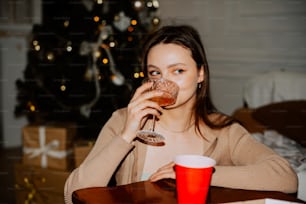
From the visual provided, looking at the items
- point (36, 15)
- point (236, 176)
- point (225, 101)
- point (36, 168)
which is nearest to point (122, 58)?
point (36, 168)

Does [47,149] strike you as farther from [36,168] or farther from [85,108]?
[85,108]

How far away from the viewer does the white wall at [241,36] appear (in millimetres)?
3314

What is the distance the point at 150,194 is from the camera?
946 mm

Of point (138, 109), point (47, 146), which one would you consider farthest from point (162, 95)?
point (47, 146)

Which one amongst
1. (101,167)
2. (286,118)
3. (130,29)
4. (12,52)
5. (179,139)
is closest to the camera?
(101,167)

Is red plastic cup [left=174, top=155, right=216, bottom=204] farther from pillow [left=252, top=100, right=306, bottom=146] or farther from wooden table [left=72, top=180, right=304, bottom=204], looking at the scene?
pillow [left=252, top=100, right=306, bottom=146]

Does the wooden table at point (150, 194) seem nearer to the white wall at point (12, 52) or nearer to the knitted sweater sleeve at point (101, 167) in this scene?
the knitted sweater sleeve at point (101, 167)

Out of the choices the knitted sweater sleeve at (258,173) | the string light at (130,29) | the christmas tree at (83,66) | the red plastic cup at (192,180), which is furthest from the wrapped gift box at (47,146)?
the red plastic cup at (192,180)

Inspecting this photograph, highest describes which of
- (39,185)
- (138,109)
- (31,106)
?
(138,109)

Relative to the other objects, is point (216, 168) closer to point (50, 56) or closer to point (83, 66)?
point (83, 66)

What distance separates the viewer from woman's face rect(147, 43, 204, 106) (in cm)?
133

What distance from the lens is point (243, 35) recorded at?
11.5 ft

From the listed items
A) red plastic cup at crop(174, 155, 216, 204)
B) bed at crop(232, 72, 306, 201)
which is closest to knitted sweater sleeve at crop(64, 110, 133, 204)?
red plastic cup at crop(174, 155, 216, 204)

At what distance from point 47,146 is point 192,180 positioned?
1.84 metres
